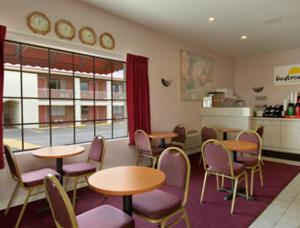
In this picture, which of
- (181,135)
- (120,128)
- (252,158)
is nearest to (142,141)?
(120,128)

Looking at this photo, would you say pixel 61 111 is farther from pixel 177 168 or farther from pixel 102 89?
pixel 177 168

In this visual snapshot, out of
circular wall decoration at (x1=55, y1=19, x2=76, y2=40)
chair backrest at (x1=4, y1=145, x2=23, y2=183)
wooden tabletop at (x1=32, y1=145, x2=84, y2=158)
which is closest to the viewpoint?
chair backrest at (x1=4, y1=145, x2=23, y2=183)

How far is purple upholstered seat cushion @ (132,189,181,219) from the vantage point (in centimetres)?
176

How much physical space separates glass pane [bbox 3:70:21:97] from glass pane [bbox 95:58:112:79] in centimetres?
124

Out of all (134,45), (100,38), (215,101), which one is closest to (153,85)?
(134,45)

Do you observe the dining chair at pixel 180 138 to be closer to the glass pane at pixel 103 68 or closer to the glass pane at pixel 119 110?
the glass pane at pixel 119 110

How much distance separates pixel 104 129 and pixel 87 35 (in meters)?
1.62

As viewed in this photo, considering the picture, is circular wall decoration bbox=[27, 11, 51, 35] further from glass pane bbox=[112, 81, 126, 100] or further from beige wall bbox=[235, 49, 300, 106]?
beige wall bbox=[235, 49, 300, 106]

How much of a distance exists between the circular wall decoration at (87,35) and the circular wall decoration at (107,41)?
0.14 metres

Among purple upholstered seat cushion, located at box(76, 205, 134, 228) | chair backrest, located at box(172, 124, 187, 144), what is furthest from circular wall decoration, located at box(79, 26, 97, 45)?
purple upholstered seat cushion, located at box(76, 205, 134, 228)

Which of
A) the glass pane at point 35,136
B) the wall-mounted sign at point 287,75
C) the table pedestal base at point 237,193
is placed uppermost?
the wall-mounted sign at point 287,75

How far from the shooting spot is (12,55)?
9.46 ft

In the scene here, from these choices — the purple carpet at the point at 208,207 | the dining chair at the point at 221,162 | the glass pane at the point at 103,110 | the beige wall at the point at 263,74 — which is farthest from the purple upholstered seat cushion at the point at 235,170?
the beige wall at the point at 263,74

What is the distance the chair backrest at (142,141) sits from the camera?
3.64 meters
